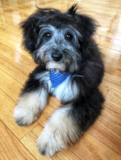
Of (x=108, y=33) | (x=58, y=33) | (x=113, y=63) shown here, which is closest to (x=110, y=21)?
(x=108, y=33)

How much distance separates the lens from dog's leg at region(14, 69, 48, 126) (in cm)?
113

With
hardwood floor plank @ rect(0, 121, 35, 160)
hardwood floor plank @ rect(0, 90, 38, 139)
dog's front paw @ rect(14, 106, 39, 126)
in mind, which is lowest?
hardwood floor plank @ rect(0, 121, 35, 160)

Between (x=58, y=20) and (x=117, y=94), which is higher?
(x=58, y=20)

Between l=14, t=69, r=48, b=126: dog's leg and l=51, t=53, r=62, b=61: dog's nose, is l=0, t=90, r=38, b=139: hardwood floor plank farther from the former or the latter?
l=51, t=53, r=62, b=61: dog's nose

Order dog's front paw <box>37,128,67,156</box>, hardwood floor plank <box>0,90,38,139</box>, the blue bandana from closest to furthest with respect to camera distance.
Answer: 1. dog's front paw <box>37,128,67,156</box>
2. hardwood floor plank <box>0,90,38,139</box>
3. the blue bandana

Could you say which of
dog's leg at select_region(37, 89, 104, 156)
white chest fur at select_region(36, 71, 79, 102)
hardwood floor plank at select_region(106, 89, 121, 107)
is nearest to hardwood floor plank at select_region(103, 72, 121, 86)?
hardwood floor plank at select_region(106, 89, 121, 107)

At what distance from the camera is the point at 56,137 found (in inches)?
38.4

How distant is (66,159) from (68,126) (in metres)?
0.21

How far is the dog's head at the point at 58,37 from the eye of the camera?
0.98 metres

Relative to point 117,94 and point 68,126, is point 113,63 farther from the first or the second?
point 68,126

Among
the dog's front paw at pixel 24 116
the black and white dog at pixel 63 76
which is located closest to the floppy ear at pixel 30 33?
the black and white dog at pixel 63 76

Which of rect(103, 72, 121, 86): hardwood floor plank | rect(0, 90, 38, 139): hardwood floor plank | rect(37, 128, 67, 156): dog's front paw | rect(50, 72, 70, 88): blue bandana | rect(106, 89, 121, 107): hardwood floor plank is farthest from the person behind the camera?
rect(103, 72, 121, 86): hardwood floor plank

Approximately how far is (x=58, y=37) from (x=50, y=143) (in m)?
0.75

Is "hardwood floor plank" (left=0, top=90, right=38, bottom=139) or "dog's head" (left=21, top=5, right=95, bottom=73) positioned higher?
"dog's head" (left=21, top=5, right=95, bottom=73)
